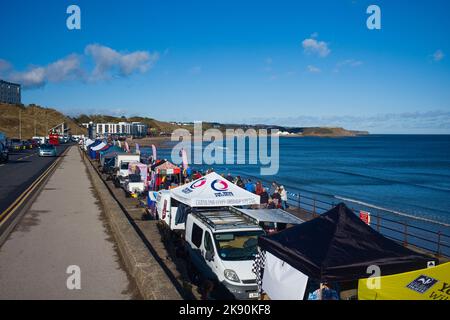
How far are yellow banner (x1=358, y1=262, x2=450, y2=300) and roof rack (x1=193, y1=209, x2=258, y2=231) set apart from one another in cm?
385

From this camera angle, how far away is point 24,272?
27.8 feet

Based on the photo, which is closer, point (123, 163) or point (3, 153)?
point (123, 163)

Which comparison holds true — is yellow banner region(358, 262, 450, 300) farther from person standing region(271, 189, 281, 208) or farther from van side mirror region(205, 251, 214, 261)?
person standing region(271, 189, 281, 208)

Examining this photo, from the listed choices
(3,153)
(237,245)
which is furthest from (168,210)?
(3,153)

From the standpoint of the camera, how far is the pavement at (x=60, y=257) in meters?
7.45

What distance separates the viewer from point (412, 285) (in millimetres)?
5844

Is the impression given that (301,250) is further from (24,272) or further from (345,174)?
(345,174)

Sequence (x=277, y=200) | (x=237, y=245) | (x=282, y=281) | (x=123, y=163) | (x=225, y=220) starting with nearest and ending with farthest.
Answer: (x=282, y=281) < (x=237, y=245) < (x=225, y=220) < (x=277, y=200) < (x=123, y=163)

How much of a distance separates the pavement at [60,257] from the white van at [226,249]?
183 centimetres

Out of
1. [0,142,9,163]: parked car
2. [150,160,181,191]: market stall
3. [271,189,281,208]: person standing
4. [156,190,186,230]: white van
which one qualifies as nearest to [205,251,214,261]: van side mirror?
[156,190,186,230]: white van

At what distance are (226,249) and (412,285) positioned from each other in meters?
4.13

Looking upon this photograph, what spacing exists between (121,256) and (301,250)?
15.7 feet

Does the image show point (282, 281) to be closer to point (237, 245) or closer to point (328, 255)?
point (328, 255)
